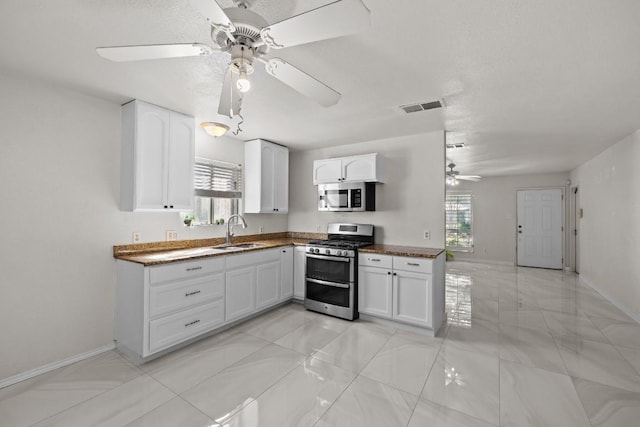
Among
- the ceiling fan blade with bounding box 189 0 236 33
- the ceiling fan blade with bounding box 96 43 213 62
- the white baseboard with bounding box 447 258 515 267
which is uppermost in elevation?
the ceiling fan blade with bounding box 189 0 236 33

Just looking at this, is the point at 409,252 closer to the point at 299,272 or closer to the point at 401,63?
the point at 299,272

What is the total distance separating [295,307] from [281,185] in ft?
6.08

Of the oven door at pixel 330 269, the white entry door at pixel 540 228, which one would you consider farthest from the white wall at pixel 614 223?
the oven door at pixel 330 269

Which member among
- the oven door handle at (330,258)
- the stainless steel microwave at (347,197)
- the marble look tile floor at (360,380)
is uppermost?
the stainless steel microwave at (347,197)

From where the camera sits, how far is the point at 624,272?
13.0 feet

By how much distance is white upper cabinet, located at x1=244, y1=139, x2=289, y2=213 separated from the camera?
13.7 feet

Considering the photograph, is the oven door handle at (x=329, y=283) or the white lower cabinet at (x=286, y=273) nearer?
the oven door handle at (x=329, y=283)

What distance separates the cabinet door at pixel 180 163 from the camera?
307 cm

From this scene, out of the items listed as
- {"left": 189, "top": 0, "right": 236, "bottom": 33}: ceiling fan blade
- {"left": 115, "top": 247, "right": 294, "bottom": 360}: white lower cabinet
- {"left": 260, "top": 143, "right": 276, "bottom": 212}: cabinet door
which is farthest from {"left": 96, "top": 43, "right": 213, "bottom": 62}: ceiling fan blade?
{"left": 260, "top": 143, "right": 276, "bottom": 212}: cabinet door

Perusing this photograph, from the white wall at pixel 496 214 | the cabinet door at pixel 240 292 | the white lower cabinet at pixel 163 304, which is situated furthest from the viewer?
the white wall at pixel 496 214

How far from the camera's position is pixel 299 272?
13.6 ft

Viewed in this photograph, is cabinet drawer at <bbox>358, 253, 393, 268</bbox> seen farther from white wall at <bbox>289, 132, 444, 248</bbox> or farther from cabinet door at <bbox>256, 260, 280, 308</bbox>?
cabinet door at <bbox>256, 260, 280, 308</bbox>

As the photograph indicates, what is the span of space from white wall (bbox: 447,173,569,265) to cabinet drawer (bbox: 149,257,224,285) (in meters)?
7.04

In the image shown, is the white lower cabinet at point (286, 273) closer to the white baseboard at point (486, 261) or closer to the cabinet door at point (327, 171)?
the cabinet door at point (327, 171)
